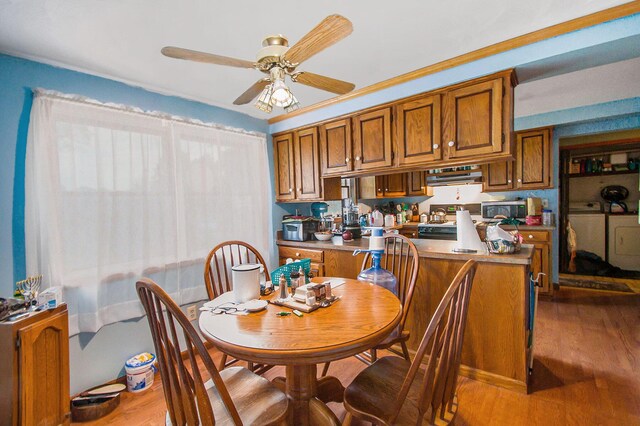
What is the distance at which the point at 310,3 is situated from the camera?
1432mm

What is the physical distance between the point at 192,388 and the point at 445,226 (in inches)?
149

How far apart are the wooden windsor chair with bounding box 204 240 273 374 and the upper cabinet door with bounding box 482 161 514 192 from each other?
3358mm

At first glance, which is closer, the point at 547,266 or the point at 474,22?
the point at 474,22

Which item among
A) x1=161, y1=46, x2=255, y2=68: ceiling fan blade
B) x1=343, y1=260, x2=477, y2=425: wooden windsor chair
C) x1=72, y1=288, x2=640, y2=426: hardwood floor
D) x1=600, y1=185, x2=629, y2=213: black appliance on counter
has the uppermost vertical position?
x1=161, y1=46, x2=255, y2=68: ceiling fan blade

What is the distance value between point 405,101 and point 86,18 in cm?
212

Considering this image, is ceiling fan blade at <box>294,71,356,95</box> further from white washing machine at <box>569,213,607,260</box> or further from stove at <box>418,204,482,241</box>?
white washing machine at <box>569,213,607,260</box>

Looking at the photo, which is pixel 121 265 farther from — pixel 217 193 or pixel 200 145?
pixel 200 145

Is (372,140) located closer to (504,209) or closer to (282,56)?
(282,56)

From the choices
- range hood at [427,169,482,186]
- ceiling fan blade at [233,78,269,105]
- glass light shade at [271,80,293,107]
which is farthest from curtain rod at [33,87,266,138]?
range hood at [427,169,482,186]

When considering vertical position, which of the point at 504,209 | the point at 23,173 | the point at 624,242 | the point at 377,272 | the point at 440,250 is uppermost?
the point at 23,173

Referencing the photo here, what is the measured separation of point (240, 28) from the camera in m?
1.62

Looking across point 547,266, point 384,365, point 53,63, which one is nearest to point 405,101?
point 384,365

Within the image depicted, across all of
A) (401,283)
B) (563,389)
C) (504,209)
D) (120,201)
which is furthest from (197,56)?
(504,209)

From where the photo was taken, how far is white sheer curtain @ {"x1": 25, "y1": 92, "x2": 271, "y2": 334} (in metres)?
1.80
